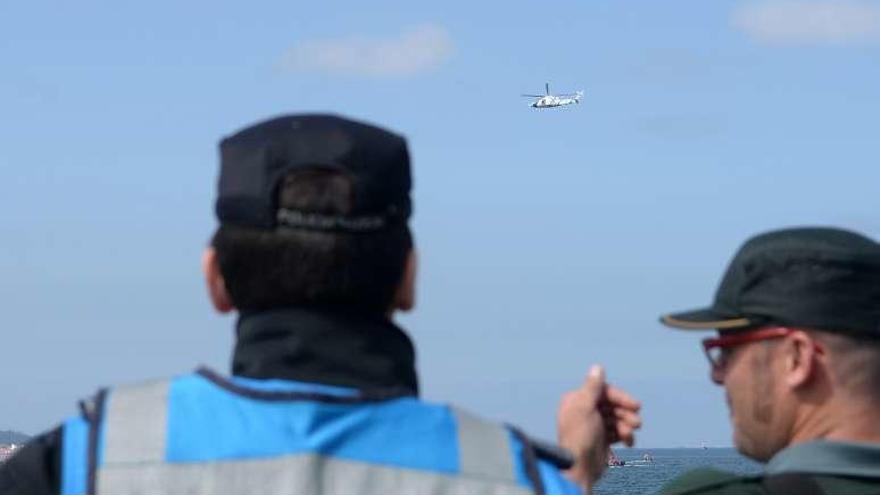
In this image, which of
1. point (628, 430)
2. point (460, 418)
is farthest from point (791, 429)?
point (460, 418)

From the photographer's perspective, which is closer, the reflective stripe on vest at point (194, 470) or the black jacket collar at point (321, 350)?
the reflective stripe on vest at point (194, 470)

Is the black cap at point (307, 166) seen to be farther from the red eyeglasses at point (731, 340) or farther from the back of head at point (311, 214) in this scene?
the red eyeglasses at point (731, 340)

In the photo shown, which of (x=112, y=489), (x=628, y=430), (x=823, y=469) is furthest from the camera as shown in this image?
(x=823, y=469)

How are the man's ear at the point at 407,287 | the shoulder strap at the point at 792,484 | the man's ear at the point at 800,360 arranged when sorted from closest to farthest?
the man's ear at the point at 407,287
the shoulder strap at the point at 792,484
the man's ear at the point at 800,360

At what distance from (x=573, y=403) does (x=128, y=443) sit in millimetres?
1042

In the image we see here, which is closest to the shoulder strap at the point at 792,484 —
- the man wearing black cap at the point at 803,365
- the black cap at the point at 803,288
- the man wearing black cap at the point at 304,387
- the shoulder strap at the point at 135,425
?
the man wearing black cap at the point at 803,365

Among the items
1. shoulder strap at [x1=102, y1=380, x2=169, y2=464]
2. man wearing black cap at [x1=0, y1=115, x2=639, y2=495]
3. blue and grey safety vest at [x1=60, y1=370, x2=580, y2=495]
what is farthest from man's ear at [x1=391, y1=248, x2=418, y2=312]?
shoulder strap at [x1=102, y1=380, x2=169, y2=464]

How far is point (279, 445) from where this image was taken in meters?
3.83

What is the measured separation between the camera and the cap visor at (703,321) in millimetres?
5371

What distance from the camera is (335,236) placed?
13.0ft

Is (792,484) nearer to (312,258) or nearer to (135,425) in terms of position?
(312,258)

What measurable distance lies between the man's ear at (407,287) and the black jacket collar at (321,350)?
8 centimetres

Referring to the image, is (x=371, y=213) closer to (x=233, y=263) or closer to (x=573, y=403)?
(x=233, y=263)

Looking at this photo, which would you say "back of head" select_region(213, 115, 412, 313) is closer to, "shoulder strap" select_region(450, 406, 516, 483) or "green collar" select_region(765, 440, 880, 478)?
"shoulder strap" select_region(450, 406, 516, 483)
